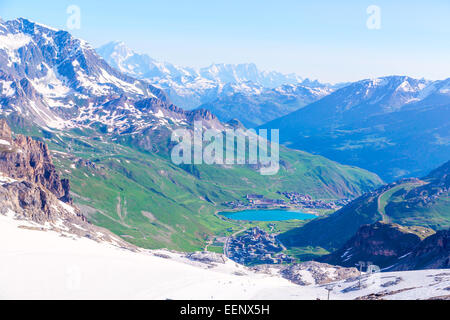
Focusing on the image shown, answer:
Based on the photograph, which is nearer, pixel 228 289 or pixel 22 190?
pixel 228 289

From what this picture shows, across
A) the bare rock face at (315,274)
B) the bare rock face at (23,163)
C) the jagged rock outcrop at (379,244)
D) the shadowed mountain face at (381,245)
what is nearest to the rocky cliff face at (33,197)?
the bare rock face at (23,163)

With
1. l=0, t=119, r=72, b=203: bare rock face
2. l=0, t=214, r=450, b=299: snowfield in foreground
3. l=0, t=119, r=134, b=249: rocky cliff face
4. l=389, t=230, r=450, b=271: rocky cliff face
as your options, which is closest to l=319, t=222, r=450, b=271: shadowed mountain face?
l=389, t=230, r=450, b=271: rocky cliff face

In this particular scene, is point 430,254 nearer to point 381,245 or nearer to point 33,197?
point 381,245

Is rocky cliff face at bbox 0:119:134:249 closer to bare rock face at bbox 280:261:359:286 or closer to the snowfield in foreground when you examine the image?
the snowfield in foreground
